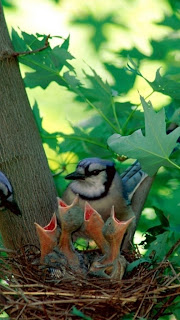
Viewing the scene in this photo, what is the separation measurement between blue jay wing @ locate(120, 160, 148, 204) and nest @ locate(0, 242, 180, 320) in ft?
1.17

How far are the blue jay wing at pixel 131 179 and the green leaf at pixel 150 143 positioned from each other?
1.49 ft

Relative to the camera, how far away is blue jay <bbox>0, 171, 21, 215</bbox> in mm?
2146

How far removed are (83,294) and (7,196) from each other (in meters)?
0.36

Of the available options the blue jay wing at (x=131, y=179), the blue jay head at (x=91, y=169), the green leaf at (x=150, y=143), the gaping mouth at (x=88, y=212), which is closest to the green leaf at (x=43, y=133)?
the blue jay head at (x=91, y=169)

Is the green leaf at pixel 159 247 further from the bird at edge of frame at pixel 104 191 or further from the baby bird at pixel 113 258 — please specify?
the bird at edge of frame at pixel 104 191

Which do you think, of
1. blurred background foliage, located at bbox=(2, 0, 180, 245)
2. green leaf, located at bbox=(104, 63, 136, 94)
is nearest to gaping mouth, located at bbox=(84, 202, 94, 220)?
blurred background foliage, located at bbox=(2, 0, 180, 245)

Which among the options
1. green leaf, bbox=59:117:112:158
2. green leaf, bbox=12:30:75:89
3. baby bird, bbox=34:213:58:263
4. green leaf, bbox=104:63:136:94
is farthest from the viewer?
green leaf, bbox=104:63:136:94

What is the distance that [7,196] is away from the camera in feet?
7.09

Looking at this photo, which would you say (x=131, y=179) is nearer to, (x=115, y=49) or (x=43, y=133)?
(x=43, y=133)

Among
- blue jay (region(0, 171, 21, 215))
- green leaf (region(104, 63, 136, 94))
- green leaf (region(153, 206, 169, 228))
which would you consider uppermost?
blue jay (region(0, 171, 21, 215))

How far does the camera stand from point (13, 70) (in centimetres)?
222

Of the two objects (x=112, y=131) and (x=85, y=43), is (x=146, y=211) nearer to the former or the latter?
(x=112, y=131)

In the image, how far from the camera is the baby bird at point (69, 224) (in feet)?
6.91

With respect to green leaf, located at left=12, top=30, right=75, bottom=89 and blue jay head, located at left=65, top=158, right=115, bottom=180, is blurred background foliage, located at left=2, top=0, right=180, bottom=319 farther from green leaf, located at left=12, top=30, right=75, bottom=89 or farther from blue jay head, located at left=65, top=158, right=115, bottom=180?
green leaf, located at left=12, top=30, right=75, bottom=89
